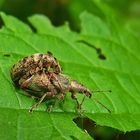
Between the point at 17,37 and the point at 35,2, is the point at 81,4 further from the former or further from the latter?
the point at 17,37

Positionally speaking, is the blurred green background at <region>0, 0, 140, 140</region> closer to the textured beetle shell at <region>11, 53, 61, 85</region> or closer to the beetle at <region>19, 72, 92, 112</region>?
Answer: the beetle at <region>19, 72, 92, 112</region>

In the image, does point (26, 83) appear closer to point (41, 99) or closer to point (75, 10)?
point (41, 99)

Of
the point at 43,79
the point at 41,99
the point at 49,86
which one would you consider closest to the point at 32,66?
the point at 43,79

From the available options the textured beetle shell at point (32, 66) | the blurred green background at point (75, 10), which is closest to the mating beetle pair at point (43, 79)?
the textured beetle shell at point (32, 66)

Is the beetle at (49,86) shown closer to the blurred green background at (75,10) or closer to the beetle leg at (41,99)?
the beetle leg at (41,99)

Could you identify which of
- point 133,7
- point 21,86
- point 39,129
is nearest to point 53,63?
point 21,86

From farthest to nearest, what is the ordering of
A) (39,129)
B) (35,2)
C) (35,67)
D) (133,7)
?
(133,7) < (35,2) < (35,67) < (39,129)

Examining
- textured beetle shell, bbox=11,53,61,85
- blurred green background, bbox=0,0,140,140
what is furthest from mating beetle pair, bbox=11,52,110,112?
blurred green background, bbox=0,0,140,140
